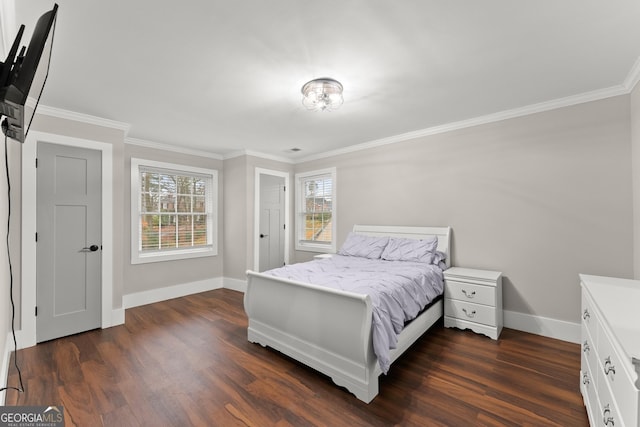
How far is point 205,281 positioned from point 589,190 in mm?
5328

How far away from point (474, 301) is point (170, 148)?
4.77m

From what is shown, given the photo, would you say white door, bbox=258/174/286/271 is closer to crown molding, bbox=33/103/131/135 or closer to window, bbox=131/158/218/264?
window, bbox=131/158/218/264

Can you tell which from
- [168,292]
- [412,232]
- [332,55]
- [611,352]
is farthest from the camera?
[168,292]

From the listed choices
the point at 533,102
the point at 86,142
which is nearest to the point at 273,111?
the point at 86,142

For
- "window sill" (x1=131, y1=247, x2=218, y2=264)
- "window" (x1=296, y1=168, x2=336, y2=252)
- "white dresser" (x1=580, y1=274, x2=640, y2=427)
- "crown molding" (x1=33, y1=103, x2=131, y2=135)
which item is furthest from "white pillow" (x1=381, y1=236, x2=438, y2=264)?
"crown molding" (x1=33, y1=103, x2=131, y2=135)

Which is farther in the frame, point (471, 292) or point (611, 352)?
point (471, 292)

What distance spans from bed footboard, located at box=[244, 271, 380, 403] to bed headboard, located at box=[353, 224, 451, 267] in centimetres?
203

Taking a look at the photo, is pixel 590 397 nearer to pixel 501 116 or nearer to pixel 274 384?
pixel 274 384

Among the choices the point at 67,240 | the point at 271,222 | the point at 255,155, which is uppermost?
the point at 255,155

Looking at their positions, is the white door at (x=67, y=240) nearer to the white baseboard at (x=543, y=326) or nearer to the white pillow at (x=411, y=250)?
the white pillow at (x=411, y=250)

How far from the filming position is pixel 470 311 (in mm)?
3088

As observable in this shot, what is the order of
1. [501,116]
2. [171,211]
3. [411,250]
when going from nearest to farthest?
[501,116]
[411,250]
[171,211]

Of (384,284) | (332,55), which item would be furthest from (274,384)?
(332,55)

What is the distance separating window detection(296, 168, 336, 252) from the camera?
16.5ft
